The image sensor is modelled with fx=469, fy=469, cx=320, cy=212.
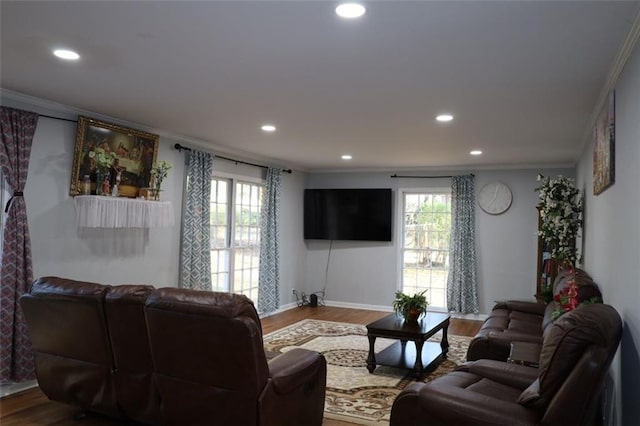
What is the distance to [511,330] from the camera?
4.26m

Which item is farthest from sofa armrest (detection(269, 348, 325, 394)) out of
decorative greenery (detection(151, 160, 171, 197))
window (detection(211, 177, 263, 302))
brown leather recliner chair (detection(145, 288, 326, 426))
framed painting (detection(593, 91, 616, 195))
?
window (detection(211, 177, 263, 302))

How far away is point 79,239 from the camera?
4.39 meters

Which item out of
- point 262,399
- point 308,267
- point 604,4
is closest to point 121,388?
point 262,399

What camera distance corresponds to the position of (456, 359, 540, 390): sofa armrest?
268 cm

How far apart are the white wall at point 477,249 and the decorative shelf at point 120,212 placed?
380 cm

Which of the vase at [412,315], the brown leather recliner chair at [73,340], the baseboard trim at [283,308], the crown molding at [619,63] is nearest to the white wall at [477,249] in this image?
the baseboard trim at [283,308]

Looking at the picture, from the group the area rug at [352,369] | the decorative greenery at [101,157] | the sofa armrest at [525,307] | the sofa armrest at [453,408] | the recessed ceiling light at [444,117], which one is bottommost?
the area rug at [352,369]

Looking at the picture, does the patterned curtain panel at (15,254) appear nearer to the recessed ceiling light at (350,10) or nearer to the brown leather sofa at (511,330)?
the recessed ceiling light at (350,10)

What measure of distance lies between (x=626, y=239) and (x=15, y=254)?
431 centimetres

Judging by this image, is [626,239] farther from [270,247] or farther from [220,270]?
[270,247]

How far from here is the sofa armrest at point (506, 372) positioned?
2676mm

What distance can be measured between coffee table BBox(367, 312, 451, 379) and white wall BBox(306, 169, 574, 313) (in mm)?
2669

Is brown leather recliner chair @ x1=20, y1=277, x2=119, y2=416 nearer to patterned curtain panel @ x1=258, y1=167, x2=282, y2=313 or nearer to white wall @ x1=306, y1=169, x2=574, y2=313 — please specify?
patterned curtain panel @ x1=258, y1=167, x2=282, y2=313

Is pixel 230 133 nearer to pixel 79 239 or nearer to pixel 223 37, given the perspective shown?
pixel 79 239
